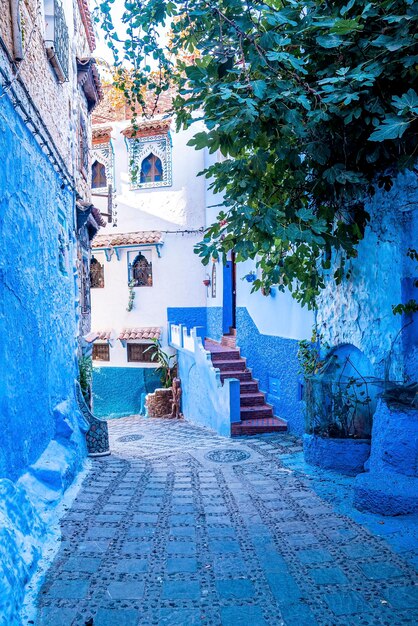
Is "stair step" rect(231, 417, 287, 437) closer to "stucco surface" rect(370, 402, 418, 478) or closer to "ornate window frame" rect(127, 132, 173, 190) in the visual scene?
"stucco surface" rect(370, 402, 418, 478)

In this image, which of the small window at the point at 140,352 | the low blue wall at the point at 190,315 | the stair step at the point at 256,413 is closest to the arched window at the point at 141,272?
the low blue wall at the point at 190,315

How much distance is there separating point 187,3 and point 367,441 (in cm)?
517

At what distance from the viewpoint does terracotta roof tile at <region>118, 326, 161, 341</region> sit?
15.9m

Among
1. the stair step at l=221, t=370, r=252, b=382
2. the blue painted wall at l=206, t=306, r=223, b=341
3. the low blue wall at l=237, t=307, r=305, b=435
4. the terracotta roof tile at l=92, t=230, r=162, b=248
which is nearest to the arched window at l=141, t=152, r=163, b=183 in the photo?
the terracotta roof tile at l=92, t=230, r=162, b=248

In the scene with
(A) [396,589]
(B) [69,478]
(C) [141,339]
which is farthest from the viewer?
(C) [141,339]

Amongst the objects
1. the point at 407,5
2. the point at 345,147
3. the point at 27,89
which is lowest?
the point at 345,147

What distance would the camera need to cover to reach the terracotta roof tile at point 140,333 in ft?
52.2

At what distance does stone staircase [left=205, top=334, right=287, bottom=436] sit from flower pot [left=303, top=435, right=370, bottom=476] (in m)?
2.76

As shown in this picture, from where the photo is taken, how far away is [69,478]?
548cm

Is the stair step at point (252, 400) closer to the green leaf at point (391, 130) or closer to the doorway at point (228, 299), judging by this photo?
the doorway at point (228, 299)

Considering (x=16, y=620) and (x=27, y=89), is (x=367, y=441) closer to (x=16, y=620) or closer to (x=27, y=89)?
(x=16, y=620)

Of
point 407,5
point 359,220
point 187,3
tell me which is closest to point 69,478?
point 359,220

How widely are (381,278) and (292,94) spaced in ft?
8.28

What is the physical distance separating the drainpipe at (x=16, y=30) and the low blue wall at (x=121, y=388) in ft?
41.6
